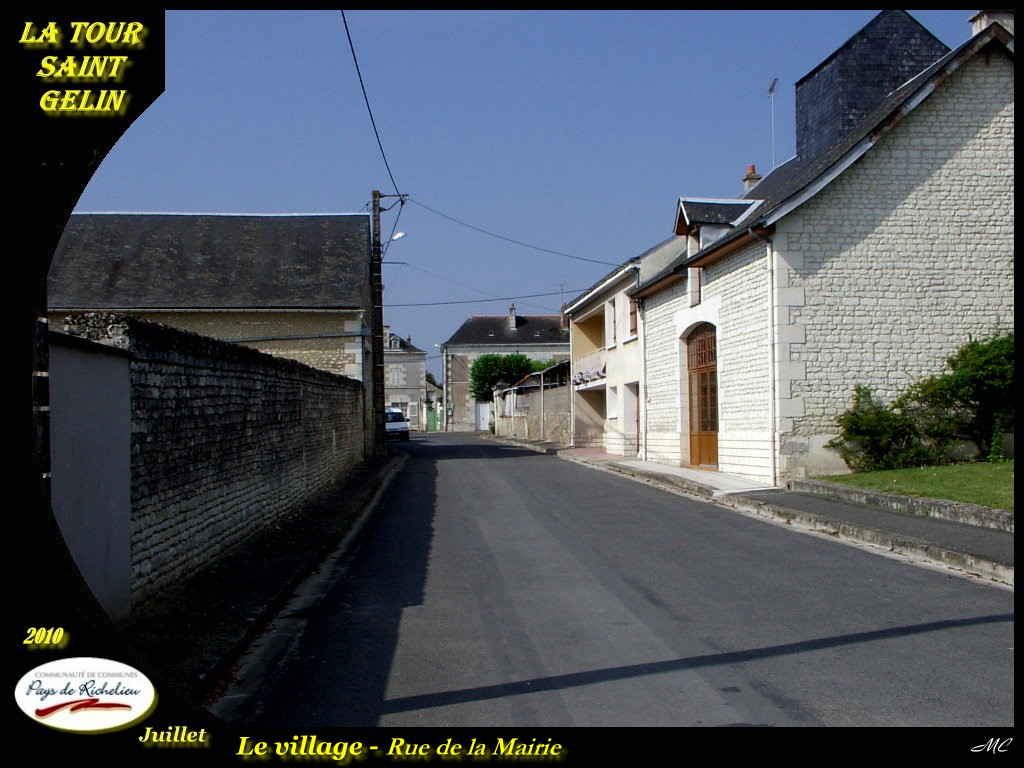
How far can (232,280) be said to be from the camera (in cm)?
2930

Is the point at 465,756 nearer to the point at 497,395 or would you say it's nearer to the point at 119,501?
the point at 119,501

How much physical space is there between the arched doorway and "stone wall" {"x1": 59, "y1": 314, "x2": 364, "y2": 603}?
391 inches

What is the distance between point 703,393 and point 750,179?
1116 cm

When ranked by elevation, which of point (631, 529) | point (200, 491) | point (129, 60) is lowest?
point (631, 529)

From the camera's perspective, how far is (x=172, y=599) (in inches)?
281

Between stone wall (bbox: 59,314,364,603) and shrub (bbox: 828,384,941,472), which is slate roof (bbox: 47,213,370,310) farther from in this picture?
shrub (bbox: 828,384,941,472)

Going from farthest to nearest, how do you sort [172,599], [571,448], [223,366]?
1. [571,448]
2. [223,366]
3. [172,599]

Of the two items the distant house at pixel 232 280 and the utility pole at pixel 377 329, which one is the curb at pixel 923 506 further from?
the utility pole at pixel 377 329

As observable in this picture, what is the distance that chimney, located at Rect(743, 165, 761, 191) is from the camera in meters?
29.2

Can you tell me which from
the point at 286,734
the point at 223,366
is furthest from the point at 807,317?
the point at 286,734

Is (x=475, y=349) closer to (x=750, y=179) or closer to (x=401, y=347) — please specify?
(x=401, y=347)

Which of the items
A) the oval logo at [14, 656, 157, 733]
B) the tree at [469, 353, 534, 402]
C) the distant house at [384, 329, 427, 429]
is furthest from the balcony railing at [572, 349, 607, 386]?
the distant house at [384, 329, 427, 429]

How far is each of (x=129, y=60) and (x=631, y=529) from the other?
9276 mm

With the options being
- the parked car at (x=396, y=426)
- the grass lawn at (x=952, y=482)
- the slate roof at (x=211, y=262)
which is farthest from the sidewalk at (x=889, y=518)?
the parked car at (x=396, y=426)
